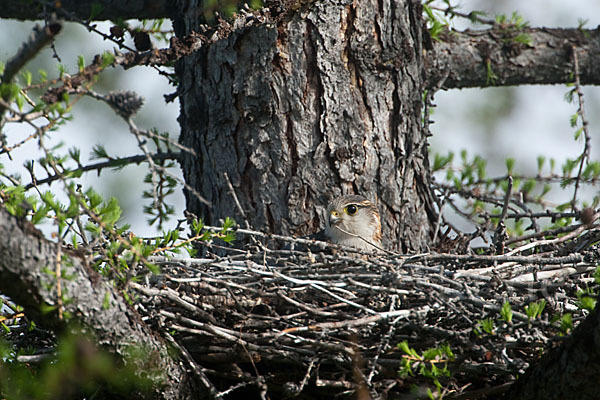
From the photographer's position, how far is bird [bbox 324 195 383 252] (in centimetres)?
416

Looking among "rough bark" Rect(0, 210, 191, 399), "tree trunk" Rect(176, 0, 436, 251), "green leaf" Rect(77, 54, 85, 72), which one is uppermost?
"tree trunk" Rect(176, 0, 436, 251)

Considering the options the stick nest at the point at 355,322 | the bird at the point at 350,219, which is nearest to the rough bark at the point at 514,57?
the bird at the point at 350,219

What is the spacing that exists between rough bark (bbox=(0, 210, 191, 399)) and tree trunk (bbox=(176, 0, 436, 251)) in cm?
158

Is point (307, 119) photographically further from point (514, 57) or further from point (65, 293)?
point (65, 293)

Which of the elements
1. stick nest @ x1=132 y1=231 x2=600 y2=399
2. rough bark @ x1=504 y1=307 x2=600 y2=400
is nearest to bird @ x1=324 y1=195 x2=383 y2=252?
stick nest @ x1=132 y1=231 x2=600 y2=399

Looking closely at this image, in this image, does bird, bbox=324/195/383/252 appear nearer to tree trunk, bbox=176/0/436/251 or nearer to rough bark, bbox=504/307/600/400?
tree trunk, bbox=176/0/436/251

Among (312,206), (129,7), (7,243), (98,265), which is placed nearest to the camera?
(7,243)

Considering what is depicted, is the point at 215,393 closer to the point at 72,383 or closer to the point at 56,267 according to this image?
the point at 72,383

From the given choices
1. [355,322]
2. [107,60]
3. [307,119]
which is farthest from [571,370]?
[307,119]

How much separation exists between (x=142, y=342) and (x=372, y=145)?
2.09 m

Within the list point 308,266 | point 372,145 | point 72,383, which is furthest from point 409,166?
point 72,383

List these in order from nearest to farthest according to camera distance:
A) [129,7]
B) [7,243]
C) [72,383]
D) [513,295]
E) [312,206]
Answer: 1. [7,243]
2. [72,383]
3. [513,295]
4. [312,206]
5. [129,7]

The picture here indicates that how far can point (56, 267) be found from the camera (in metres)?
2.15

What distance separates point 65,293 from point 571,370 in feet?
5.84
